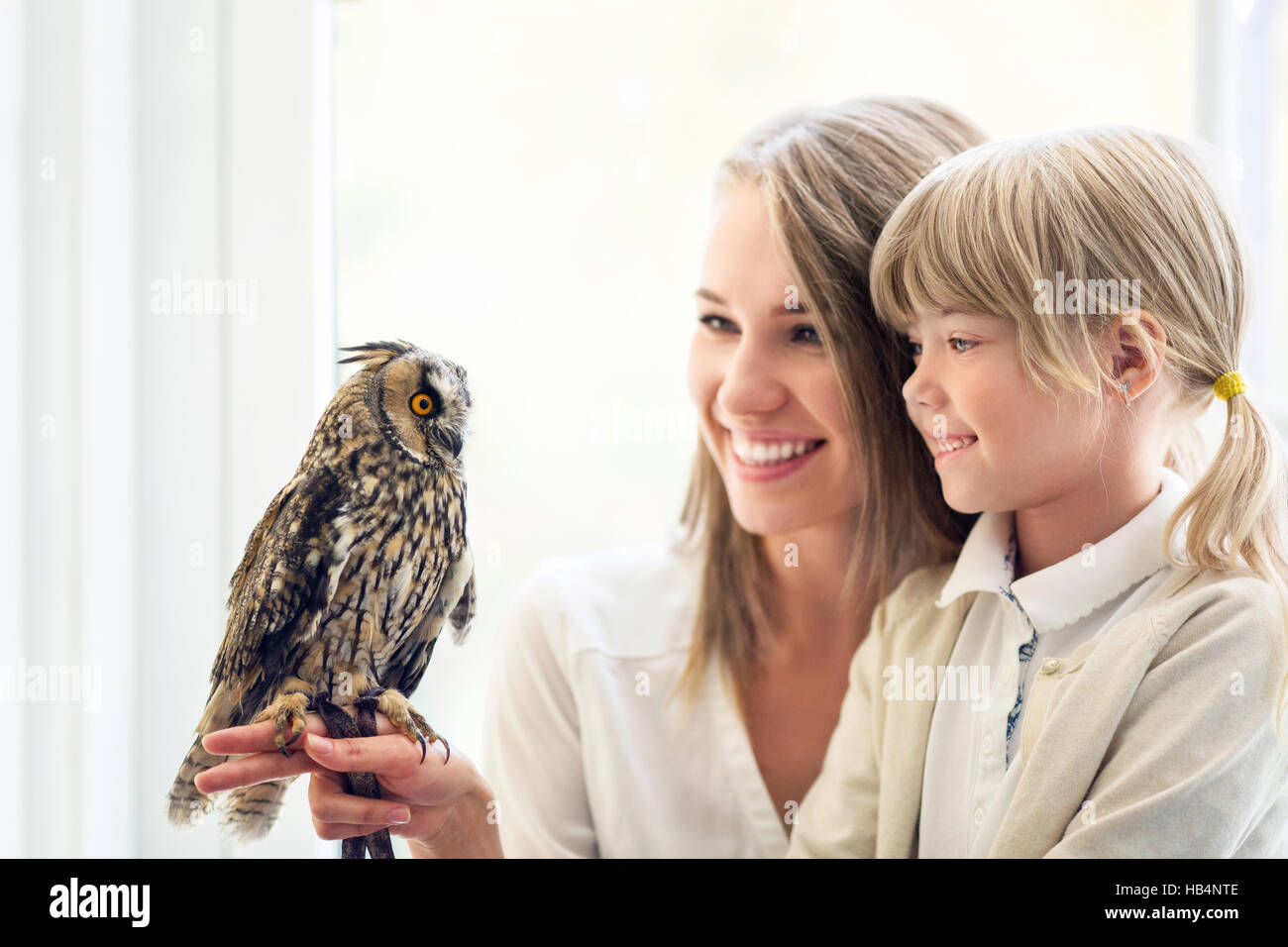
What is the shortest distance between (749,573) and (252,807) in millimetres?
528

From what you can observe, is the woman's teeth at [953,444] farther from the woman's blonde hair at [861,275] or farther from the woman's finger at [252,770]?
the woman's finger at [252,770]

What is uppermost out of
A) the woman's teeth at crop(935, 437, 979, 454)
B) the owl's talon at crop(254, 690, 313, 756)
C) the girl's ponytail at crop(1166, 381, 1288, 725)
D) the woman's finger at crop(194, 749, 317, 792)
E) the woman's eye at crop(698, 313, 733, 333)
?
the woman's eye at crop(698, 313, 733, 333)

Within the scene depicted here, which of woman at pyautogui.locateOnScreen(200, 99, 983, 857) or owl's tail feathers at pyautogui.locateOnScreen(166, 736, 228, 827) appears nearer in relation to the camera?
owl's tail feathers at pyautogui.locateOnScreen(166, 736, 228, 827)

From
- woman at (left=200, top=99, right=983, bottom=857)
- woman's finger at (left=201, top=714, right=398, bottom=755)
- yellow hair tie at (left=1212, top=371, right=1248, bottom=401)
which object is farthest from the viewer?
woman at (left=200, top=99, right=983, bottom=857)

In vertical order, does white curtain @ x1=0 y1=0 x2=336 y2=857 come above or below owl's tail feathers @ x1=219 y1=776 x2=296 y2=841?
above

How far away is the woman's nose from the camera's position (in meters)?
0.82

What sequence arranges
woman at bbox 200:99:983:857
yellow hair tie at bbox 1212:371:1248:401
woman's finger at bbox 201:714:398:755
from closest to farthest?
woman's finger at bbox 201:714:398:755 < yellow hair tie at bbox 1212:371:1248:401 < woman at bbox 200:99:983:857

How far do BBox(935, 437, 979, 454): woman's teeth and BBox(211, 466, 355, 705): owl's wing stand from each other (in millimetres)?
489

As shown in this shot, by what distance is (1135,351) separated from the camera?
709 mm

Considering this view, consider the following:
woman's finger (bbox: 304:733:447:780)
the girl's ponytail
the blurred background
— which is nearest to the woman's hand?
woman's finger (bbox: 304:733:447:780)

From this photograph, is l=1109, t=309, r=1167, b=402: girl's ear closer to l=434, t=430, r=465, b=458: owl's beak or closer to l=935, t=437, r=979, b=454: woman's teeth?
l=935, t=437, r=979, b=454: woman's teeth

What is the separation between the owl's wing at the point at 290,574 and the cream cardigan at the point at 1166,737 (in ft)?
1.84
